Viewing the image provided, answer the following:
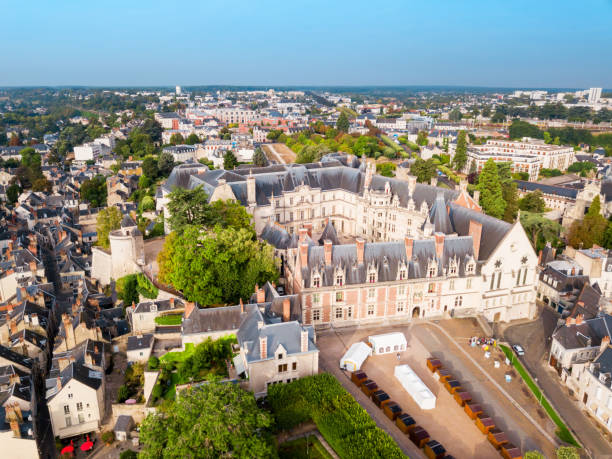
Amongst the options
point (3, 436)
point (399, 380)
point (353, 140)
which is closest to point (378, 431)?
point (399, 380)

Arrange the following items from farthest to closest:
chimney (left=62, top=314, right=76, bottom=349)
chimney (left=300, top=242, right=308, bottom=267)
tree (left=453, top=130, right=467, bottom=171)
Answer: tree (left=453, top=130, right=467, bottom=171) → chimney (left=62, top=314, right=76, bottom=349) → chimney (left=300, top=242, right=308, bottom=267)

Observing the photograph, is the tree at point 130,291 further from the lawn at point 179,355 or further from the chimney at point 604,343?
the chimney at point 604,343

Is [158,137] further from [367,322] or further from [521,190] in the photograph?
[367,322]

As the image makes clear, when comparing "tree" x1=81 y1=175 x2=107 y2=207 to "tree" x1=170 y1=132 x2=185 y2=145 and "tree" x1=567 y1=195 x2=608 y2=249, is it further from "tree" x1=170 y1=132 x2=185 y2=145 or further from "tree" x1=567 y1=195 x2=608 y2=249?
"tree" x1=567 y1=195 x2=608 y2=249

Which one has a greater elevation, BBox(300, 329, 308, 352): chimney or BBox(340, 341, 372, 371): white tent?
BBox(300, 329, 308, 352): chimney

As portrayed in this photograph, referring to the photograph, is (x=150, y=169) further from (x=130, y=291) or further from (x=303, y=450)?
(x=303, y=450)

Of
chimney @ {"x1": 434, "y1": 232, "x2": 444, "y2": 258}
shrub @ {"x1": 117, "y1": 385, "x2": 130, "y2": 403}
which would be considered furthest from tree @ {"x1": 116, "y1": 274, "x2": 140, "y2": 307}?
chimney @ {"x1": 434, "y1": 232, "x2": 444, "y2": 258}
